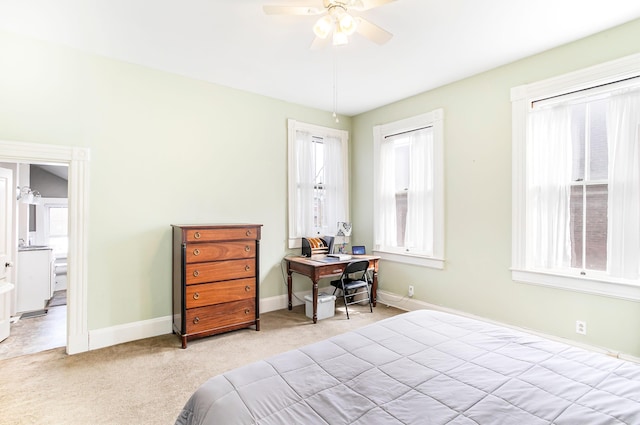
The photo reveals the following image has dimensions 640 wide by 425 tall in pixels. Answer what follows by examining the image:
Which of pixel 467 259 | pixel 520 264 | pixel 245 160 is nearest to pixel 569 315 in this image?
pixel 520 264

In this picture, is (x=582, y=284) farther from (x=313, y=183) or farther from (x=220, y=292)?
(x=220, y=292)

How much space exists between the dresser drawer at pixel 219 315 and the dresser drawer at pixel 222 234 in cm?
69

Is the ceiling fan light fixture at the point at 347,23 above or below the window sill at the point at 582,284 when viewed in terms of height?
above

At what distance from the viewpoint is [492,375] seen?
53.2 inches

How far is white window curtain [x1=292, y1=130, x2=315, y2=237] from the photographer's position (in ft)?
14.8

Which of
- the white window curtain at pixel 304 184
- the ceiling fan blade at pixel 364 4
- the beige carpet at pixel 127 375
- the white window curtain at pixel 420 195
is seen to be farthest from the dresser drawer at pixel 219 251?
the ceiling fan blade at pixel 364 4

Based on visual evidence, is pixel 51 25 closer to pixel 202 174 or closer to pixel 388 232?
pixel 202 174

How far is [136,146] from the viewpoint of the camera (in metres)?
3.31

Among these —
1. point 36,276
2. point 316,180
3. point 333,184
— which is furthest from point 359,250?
point 36,276

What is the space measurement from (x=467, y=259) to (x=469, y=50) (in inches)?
85.9

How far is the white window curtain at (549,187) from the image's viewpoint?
297 cm

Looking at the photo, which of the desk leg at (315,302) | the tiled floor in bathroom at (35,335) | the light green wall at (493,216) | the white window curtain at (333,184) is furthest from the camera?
the white window curtain at (333,184)

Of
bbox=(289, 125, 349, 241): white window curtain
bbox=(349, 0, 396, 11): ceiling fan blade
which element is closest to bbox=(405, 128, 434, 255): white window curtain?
bbox=(289, 125, 349, 241): white window curtain

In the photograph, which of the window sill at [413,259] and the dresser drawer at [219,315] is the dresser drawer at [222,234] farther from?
the window sill at [413,259]
